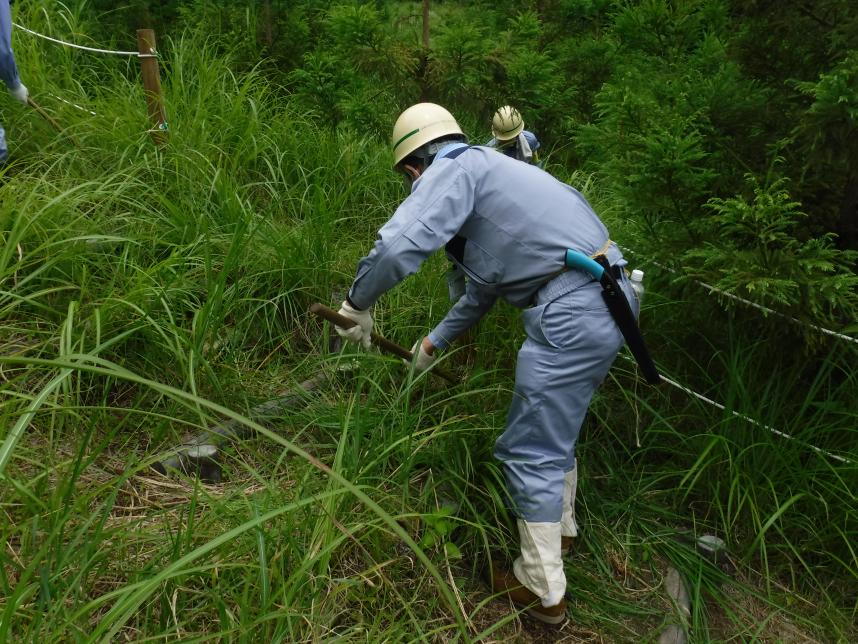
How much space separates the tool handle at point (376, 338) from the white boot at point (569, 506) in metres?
0.58

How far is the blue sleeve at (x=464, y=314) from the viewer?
2764mm

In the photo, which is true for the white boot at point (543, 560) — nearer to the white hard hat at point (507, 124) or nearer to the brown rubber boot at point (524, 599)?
the brown rubber boot at point (524, 599)

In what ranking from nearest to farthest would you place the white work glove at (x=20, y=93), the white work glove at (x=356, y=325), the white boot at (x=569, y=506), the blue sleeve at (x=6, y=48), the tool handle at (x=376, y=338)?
the tool handle at (x=376, y=338) < the white work glove at (x=356, y=325) < the white boot at (x=569, y=506) < the blue sleeve at (x=6, y=48) < the white work glove at (x=20, y=93)

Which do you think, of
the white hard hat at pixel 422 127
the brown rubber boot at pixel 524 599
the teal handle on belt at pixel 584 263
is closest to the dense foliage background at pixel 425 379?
the brown rubber boot at pixel 524 599

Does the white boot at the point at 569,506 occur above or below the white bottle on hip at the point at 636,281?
below

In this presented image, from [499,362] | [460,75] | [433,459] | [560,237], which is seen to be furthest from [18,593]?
[460,75]

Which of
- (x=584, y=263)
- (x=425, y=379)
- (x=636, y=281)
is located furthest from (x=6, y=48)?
(x=636, y=281)

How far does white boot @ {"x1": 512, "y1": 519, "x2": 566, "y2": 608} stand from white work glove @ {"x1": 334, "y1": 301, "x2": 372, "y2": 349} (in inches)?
32.9

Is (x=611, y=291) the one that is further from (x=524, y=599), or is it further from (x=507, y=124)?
(x=507, y=124)

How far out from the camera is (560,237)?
93.6 inches

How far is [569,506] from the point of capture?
9.04 ft

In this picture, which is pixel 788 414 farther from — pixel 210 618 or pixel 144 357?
pixel 144 357

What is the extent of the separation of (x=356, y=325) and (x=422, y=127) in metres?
0.71

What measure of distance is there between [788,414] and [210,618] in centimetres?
226
